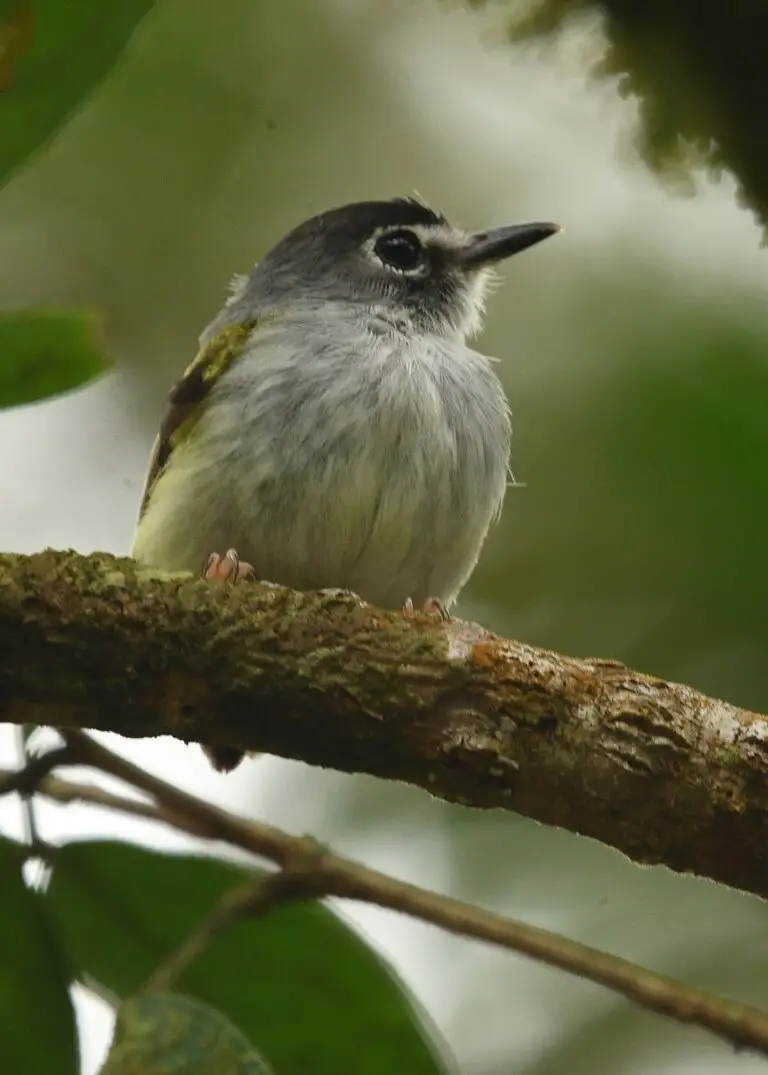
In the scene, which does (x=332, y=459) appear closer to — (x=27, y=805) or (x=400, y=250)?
(x=27, y=805)

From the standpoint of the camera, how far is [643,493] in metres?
2.90

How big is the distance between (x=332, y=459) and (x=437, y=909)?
0.65m

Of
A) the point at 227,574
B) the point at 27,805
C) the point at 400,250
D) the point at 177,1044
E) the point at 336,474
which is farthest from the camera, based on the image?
the point at 400,250

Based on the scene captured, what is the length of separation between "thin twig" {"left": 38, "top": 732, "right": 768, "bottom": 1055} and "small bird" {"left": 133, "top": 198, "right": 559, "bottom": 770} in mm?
106

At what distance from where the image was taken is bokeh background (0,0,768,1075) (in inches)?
98.9

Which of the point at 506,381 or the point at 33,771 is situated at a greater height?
the point at 506,381

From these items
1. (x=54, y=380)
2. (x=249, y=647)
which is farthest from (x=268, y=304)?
(x=249, y=647)

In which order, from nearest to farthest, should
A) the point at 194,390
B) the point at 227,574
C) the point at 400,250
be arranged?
the point at 227,574, the point at 194,390, the point at 400,250

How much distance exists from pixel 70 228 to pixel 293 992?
1725 millimetres

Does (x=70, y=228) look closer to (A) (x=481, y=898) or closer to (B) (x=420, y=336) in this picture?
(B) (x=420, y=336)

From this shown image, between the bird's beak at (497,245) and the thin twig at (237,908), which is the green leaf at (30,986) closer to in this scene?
the thin twig at (237,908)

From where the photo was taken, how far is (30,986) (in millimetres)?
1604

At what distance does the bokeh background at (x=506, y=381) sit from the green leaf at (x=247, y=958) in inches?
24.9

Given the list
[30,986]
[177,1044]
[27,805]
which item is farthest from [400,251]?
[177,1044]
